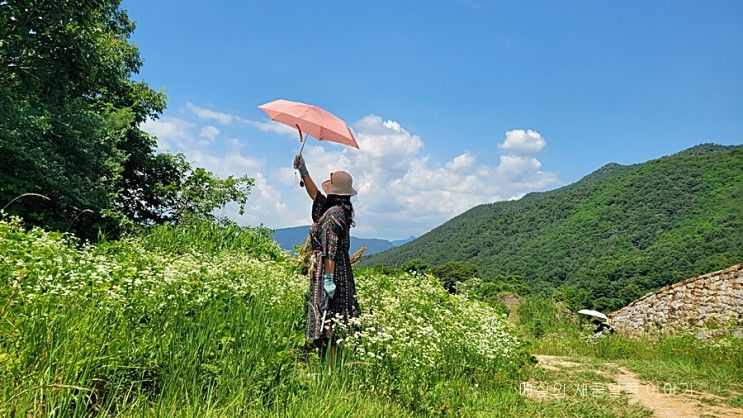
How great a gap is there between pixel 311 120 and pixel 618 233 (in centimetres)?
8056

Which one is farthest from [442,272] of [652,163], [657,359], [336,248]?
[652,163]

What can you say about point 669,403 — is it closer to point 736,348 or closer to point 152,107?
point 736,348

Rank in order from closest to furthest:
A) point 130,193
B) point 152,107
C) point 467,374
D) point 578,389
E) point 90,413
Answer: point 90,413 → point 467,374 → point 578,389 → point 130,193 → point 152,107

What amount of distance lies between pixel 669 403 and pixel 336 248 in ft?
15.6

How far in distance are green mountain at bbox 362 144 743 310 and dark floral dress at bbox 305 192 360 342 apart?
2766cm

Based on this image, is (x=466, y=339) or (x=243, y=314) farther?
(x=466, y=339)

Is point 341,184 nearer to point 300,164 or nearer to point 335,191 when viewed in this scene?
point 335,191

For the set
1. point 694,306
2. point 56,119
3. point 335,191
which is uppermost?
point 56,119

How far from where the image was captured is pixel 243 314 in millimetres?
4434

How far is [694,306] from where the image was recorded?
562 inches

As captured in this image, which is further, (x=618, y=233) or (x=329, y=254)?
(x=618, y=233)

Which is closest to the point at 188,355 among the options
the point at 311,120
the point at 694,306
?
the point at 311,120

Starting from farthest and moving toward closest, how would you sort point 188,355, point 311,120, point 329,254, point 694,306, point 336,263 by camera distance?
point 694,306 → point 311,120 → point 336,263 → point 329,254 → point 188,355

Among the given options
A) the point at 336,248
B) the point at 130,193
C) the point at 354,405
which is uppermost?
the point at 130,193
